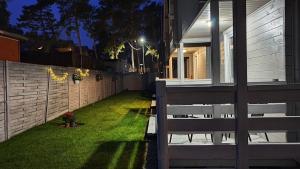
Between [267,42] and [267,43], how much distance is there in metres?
0.02

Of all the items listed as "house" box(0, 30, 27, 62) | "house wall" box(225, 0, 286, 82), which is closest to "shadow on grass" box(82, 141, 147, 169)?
"house wall" box(225, 0, 286, 82)

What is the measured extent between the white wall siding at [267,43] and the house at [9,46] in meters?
13.2

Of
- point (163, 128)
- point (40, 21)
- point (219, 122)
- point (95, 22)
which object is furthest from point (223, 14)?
point (40, 21)

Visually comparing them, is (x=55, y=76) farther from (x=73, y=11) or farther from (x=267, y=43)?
(x=73, y=11)

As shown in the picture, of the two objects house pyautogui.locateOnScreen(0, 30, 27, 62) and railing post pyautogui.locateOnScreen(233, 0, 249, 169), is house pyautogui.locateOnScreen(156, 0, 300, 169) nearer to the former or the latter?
railing post pyautogui.locateOnScreen(233, 0, 249, 169)

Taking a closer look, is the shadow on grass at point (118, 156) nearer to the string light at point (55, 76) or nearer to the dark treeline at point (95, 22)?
the string light at point (55, 76)

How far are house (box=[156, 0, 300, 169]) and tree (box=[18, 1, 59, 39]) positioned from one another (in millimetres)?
36758

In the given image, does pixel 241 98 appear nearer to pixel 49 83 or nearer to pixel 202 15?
pixel 202 15

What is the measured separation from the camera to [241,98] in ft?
12.7

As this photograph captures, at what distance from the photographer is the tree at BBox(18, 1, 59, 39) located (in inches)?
1742

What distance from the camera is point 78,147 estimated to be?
806cm

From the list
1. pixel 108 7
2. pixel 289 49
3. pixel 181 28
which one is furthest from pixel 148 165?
pixel 108 7

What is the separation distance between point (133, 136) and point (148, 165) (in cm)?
309

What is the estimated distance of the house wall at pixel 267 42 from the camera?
6.54 metres
